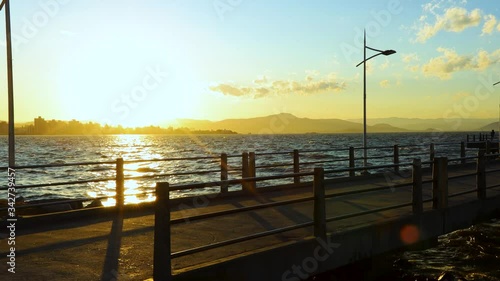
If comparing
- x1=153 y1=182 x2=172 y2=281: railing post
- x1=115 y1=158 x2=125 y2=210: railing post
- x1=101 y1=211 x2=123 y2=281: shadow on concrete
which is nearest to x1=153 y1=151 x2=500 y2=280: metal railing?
x1=153 y1=182 x2=172 y2=281: railing post

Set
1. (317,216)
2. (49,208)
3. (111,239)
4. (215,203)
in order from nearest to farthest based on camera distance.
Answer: (317,216), (111,239), (215,203), (49,208)

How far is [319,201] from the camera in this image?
278 inches

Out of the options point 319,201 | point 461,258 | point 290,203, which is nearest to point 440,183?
point 461,258

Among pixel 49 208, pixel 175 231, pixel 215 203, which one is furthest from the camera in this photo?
pixel 49 208

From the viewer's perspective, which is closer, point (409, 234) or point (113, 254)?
point (113, 254)

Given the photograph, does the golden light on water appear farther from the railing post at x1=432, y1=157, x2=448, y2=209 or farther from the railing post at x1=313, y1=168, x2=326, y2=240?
the railing post at x1=313, y1=168, x2=326, y2=240

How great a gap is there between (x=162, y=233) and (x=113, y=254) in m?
1.90

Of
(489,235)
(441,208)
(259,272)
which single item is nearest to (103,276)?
(259,272)

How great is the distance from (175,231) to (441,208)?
17.7 feet

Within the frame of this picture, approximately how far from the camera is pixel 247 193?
1305 centimetres

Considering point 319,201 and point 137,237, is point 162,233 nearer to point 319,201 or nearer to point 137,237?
point 319,201

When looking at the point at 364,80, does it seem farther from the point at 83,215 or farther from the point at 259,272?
the point at 259,272

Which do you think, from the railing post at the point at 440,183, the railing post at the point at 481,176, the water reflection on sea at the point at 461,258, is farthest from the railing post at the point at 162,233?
the railing post at the point at 481,176

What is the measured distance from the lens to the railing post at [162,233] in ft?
16.9
